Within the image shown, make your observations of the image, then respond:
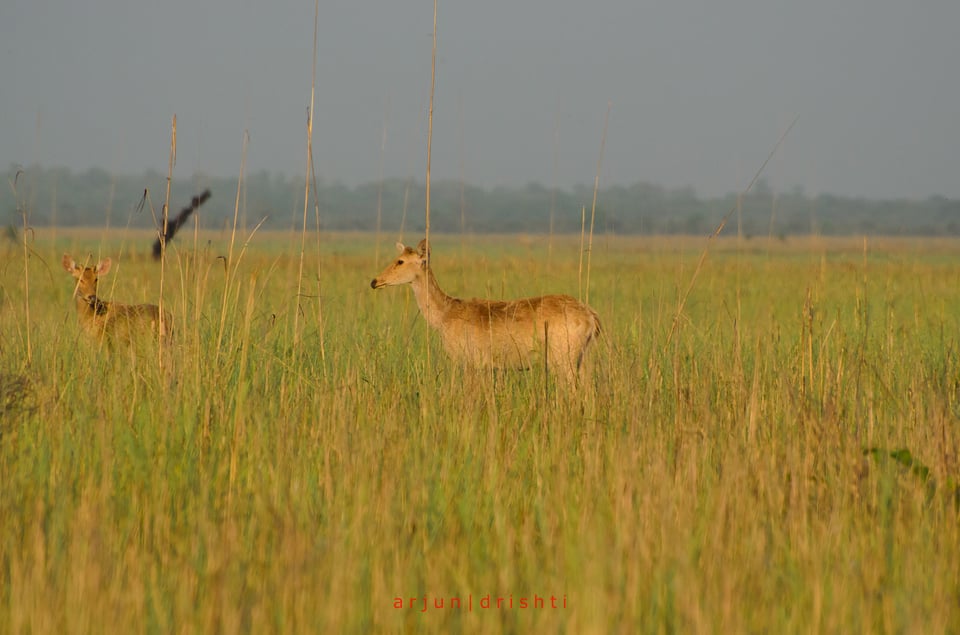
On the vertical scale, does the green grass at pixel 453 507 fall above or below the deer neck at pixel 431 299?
below

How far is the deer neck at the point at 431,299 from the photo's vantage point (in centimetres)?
907

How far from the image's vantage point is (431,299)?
9.30 meters

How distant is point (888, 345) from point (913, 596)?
4.77 m

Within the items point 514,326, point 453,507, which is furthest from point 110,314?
point 453,507

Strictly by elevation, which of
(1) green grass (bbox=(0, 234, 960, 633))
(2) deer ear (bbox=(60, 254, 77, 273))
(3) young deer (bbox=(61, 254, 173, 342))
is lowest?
(1) green grass (bbox=(0, 234, 960, 633))

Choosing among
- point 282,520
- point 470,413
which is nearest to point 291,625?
point 282,520

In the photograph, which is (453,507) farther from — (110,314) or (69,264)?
(69,264)

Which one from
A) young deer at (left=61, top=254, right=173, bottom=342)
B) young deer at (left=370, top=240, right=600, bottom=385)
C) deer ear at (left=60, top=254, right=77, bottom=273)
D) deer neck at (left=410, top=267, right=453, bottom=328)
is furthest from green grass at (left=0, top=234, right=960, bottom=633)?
deer ear at (left=60, top=254, right=77, bottom=273)

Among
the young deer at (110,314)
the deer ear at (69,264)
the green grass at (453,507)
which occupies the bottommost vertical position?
the green grass at (453,507)

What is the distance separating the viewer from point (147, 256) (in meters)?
27.5

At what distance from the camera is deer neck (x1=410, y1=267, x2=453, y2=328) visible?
9.07m

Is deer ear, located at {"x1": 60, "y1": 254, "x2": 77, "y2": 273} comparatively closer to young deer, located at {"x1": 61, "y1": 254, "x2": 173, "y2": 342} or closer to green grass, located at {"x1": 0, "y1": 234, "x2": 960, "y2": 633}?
young deer, located at {"x1": 61, "y1": 254, "x2": 173, "y2": 342}

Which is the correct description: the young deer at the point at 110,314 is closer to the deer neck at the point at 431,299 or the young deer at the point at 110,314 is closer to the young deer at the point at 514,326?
the young deer at the point at 514,326

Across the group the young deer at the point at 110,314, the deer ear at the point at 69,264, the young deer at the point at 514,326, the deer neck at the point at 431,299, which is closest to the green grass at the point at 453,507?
the young deer at the point at 514,326
